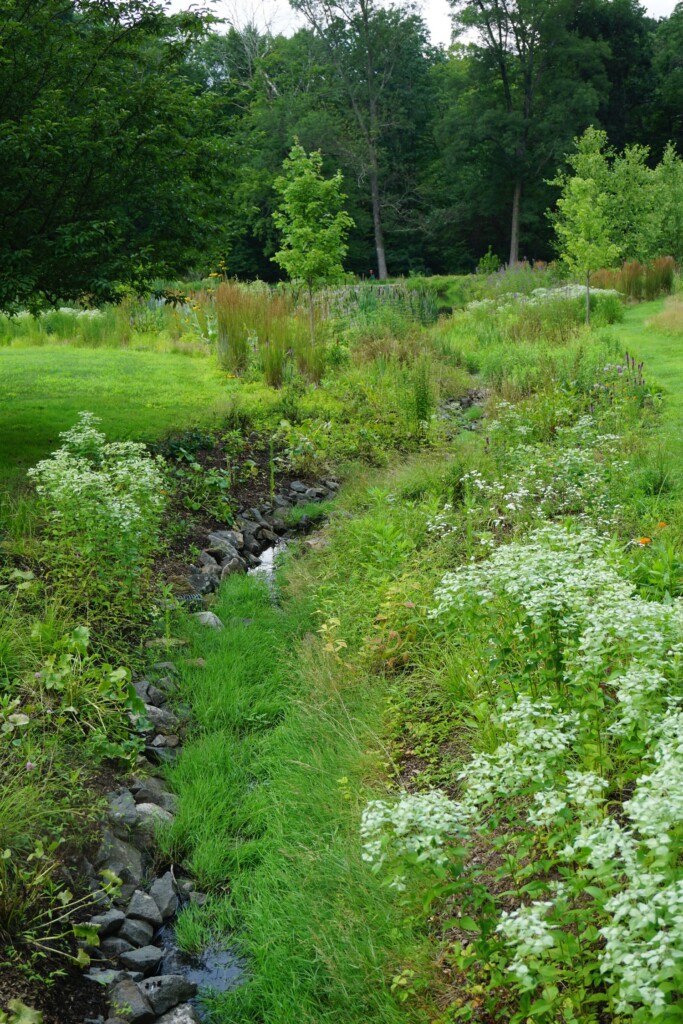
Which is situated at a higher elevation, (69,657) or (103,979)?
(69,657)

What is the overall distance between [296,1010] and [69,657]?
74.9 inches

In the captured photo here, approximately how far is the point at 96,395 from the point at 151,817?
6.78m

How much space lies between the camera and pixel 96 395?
9.60 m

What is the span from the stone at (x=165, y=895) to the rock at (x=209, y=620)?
204 cm

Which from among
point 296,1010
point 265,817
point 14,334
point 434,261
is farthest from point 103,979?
point 434,261

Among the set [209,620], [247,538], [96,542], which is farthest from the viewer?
[247,538]

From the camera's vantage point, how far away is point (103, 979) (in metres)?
2.90

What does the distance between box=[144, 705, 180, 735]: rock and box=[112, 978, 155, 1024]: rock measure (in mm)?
1480

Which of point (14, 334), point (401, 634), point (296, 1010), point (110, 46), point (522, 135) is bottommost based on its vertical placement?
point (296, 1010)

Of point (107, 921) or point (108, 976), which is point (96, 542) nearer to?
point (107, 921)

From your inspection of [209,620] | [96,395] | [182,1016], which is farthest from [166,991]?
[96,395]

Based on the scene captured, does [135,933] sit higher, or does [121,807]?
[121,807]

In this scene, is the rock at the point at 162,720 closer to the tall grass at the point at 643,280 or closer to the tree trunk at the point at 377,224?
the tall grass at the point at 643,280

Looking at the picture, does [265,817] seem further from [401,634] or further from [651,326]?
[651,326]
